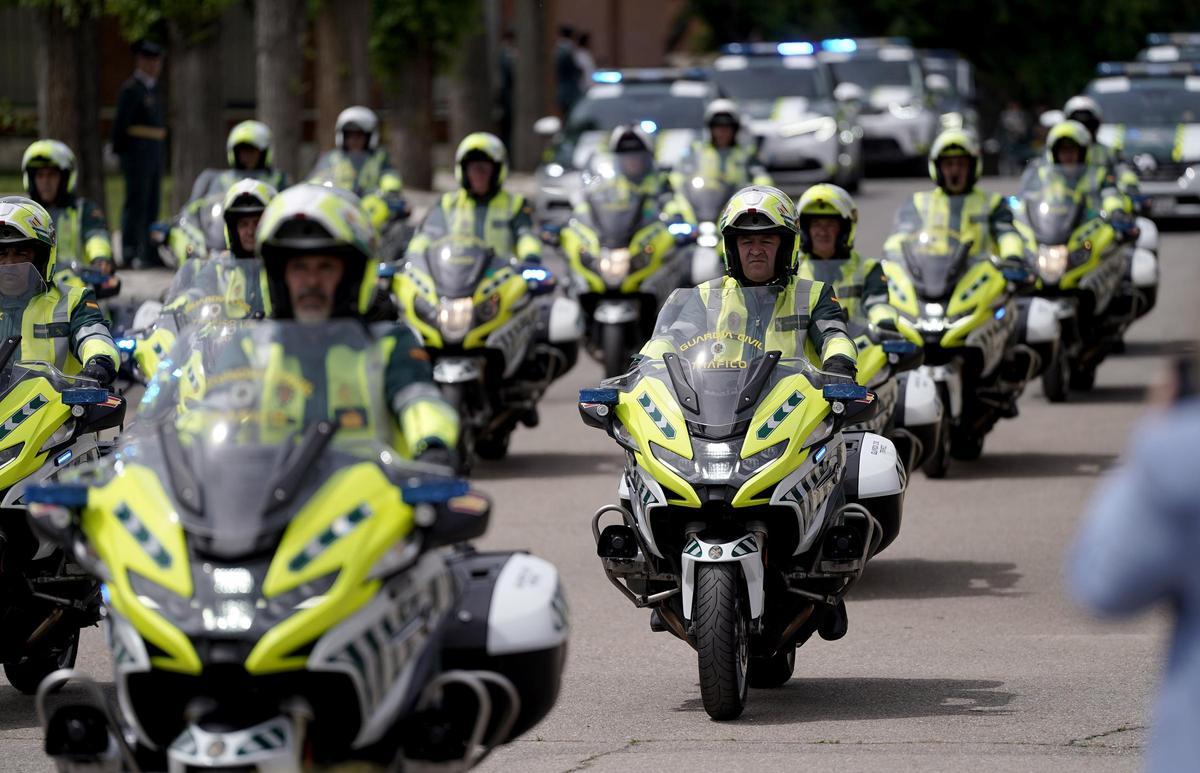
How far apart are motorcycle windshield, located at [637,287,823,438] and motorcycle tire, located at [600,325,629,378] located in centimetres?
810

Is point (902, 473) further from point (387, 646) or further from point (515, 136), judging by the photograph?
point (515, 136)

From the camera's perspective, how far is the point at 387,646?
18.2 feet

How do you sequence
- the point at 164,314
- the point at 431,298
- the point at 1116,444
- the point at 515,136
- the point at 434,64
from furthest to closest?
the point at 515,136
the point at 434,64
the point at 1116,444
the point at 431,298
the point at 164,314

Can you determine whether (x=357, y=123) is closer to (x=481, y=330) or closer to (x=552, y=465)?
(x=552, y=465)

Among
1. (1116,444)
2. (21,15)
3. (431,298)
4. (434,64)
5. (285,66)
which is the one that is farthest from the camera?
(21,15)

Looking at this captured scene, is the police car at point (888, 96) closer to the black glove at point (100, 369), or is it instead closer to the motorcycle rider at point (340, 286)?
the black glove at point (100, 369)

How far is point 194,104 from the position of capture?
2545cm

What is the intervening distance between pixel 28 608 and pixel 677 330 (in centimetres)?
256

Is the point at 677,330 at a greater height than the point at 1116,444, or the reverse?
the point at 677,330

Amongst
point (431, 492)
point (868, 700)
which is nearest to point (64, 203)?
point (868, 700)

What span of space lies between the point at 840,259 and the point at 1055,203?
5679 mm

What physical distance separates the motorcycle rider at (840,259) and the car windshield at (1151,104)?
18006 millimetres

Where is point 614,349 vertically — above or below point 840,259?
below

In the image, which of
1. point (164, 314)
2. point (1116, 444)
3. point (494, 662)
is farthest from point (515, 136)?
point (494, 662)
